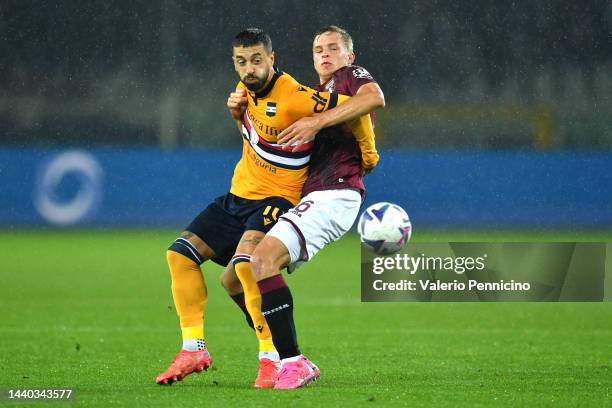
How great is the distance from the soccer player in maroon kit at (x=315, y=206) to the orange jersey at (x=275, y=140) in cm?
8

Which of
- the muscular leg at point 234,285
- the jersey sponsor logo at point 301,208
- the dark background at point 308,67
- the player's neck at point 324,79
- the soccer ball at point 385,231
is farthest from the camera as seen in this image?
the dark background at point 308,67

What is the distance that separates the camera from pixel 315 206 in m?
5.57

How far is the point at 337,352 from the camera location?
7258mm

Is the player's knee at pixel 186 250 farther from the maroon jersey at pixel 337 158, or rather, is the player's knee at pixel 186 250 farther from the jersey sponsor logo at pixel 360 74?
the jersey sponsor logo at pixel 360 74

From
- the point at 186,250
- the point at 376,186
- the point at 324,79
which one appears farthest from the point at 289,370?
the point at 376,186

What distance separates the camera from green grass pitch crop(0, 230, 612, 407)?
5363mm

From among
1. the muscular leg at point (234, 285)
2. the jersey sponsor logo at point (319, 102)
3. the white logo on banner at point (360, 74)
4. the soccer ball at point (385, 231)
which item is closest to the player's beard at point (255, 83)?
the jersey sponsor logo at point (319, 102)

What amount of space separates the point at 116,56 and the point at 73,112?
1.67 metres

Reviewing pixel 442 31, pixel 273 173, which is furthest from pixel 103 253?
pixel 273 173

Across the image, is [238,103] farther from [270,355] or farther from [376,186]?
[376,186]

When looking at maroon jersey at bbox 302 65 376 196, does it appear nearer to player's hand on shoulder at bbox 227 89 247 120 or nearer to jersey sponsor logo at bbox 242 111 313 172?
jersey sponsor logo at bbox 242 111 313 172

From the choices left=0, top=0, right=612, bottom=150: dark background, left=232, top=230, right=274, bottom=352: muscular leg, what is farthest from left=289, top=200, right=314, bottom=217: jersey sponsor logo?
left=0, top=0, right=612, bottom=150: dark background

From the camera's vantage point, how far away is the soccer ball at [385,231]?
643 centimetres

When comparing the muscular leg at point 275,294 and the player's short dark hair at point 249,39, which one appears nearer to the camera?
the muscular leg at point 275,294
